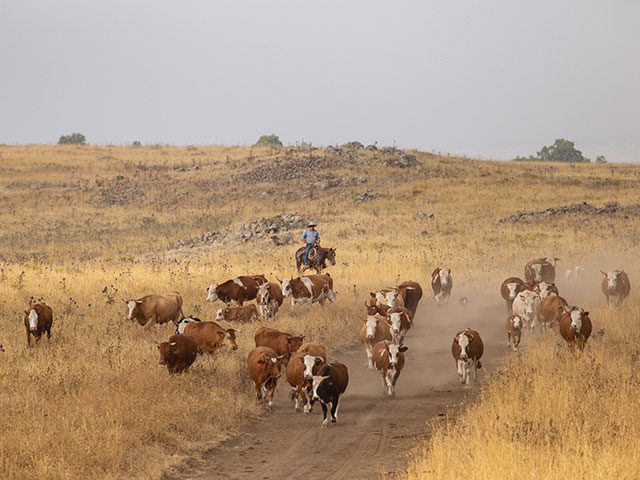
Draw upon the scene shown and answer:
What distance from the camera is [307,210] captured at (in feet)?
184

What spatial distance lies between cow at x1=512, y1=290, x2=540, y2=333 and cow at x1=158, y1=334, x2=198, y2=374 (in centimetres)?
971

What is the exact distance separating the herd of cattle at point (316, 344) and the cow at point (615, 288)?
0.03 metres

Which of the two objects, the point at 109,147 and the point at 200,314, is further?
the point at 109,147

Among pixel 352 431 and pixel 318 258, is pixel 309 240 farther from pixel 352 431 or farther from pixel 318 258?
pixel 352 431

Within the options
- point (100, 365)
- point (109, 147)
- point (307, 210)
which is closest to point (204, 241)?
point (307, 210)

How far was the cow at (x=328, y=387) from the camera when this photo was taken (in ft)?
38.8

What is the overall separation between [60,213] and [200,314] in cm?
4540

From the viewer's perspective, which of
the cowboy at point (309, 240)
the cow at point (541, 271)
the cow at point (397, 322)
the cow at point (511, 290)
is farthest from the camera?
the cowboy at point (309, 240)

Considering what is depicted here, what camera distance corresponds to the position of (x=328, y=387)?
11.9 meters

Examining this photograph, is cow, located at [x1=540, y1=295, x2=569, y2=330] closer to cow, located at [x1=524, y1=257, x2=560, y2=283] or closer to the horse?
cow, located at [x1=524, y1=257, x2=560, y2=283]

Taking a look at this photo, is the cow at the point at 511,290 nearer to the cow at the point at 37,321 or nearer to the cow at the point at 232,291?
the cow at the point at 232,291

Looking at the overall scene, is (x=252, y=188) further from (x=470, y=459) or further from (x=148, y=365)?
(x=470, y=459)

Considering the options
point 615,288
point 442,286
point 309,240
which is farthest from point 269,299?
point 615,288

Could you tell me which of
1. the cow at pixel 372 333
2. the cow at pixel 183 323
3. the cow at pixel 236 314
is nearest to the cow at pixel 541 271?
the cow at pixel 372 333
